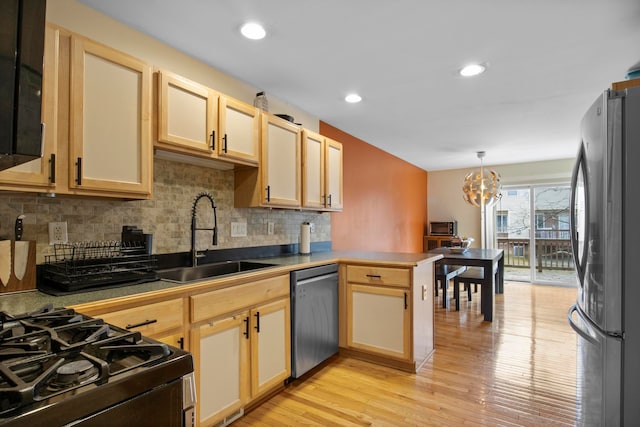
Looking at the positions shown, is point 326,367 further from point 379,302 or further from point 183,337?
point 183,337

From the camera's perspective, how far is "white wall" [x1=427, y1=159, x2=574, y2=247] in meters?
6.34

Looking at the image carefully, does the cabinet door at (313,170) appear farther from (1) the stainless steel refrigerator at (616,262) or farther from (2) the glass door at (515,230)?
(2) the glass door at (515,230)

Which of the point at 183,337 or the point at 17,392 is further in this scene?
the point at 183,337

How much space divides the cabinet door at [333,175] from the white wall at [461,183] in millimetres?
4547

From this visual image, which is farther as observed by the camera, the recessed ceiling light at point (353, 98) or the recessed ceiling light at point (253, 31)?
the recessed ceiling light at point (353, 98)

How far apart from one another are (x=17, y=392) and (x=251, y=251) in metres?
2.34

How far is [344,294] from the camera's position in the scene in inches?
115

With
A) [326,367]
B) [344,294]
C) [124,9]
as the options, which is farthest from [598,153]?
[124,9]

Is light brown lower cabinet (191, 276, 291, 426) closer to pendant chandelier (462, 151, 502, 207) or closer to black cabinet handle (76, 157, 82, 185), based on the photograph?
black cabinet handle (76, 157, 82, 185)

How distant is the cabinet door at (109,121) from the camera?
1568 mm

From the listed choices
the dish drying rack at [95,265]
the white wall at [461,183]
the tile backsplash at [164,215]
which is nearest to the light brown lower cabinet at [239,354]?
the dish drying rack at [95,265]

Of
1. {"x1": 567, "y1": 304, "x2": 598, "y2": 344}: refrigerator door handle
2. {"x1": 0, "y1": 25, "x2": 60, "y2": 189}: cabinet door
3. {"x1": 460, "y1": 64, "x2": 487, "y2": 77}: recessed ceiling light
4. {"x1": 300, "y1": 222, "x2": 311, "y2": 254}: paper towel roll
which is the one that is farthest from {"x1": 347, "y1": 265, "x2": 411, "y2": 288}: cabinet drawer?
{"x1": 0, "y1": 25, "x2": 60, "y2": 189}: cabinet door

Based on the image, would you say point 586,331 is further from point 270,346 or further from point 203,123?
point 203,123

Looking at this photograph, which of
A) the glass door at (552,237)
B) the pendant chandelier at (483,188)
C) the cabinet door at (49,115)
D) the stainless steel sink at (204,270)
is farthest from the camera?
the glass door at (552,237)
